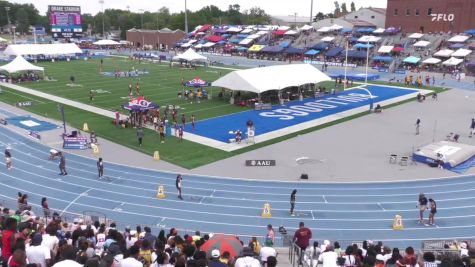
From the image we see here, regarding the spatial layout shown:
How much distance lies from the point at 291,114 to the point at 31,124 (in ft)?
63.6

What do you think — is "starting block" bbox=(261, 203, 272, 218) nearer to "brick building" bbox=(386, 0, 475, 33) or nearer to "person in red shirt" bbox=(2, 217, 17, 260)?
"person in red shirt" bbox=(2, 217, 17, 260)

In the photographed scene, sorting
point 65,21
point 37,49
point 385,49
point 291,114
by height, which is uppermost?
point 65,21

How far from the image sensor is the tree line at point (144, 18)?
140m

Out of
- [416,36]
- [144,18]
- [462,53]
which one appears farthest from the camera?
[144,18]

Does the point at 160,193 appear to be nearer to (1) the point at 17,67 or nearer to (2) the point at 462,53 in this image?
(1) the point at 17,67

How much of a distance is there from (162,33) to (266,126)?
285ft

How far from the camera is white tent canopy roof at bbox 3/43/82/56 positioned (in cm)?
6938

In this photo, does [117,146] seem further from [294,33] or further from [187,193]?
[294,33]

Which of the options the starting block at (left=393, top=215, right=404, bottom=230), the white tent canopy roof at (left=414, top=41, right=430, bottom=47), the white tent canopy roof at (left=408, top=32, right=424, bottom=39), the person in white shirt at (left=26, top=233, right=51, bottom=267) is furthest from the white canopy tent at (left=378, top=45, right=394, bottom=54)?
the person in white shirt at (left=26, top=233, right=51, bottom=267)

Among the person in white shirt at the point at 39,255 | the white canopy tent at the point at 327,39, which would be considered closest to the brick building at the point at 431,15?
the white canopy tent at the point at 327,39

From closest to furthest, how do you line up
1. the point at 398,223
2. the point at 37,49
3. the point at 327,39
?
the point at 398,223
the point at 37,49
the point at 327,39

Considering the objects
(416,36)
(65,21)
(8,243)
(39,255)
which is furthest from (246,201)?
(65,21)

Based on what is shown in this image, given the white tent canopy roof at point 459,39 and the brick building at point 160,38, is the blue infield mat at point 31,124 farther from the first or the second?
the brick building at point 160,38

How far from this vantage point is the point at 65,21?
286 feet
